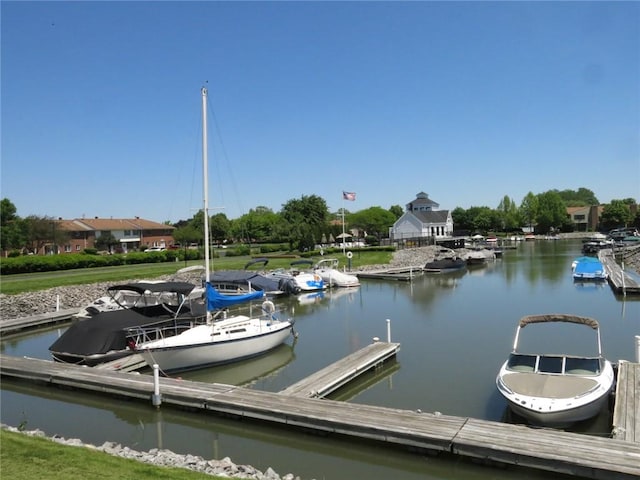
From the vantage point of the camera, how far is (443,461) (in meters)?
10.7

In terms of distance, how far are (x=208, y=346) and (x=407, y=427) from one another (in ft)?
31.0

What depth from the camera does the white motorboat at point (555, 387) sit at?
1168 cm

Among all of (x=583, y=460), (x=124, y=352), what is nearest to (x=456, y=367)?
(x=583, y=460)

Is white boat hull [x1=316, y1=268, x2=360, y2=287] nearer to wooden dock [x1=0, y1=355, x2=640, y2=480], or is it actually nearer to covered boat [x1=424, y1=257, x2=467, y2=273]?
covered boat [x1=424, y1=257, x2=467, y2=273]

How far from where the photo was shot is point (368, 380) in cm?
1725

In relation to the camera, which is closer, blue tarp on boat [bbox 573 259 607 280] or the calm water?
the calm water

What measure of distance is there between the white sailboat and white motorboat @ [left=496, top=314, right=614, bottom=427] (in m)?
9.97

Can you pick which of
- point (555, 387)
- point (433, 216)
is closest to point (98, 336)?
point (555, 387)

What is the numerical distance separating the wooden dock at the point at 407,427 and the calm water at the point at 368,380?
0.31 meters

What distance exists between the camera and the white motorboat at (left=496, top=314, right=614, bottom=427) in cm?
1168

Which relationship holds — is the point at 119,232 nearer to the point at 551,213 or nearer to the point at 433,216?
the point at 433,216

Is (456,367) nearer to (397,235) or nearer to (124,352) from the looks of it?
(124,352)

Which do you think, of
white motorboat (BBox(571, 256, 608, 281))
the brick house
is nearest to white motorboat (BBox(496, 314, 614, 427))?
white motorboat (BBox(571, 256, 608, 281))

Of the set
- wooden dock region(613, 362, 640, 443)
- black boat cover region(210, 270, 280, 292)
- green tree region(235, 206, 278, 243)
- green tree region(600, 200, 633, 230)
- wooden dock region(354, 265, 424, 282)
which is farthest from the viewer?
green tree region(600, 200, 633, 230)
